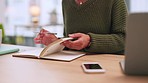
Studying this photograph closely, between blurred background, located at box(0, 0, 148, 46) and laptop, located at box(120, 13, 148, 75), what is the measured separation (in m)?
3.08

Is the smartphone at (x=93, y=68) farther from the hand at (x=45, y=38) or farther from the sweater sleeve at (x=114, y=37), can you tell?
the hand at (x=45, y=38)

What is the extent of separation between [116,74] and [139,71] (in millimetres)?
82

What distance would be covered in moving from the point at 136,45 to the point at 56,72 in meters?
0.31

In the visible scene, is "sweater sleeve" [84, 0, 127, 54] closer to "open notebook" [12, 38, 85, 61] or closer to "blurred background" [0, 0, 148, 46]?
"open notebook" [12, 38, 85, 61]

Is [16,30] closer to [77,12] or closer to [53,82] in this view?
[77,12]

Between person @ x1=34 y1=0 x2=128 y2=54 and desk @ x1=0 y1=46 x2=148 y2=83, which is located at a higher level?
person @ x1=34 y1=0 x2=128 y2=54

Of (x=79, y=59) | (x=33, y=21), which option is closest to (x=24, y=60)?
(x=79, y=59)

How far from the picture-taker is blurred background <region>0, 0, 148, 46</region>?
4.06 metres

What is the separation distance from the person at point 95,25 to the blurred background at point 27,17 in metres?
2.39

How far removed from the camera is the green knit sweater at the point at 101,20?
130cm

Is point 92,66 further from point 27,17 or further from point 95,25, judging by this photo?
point 27,17

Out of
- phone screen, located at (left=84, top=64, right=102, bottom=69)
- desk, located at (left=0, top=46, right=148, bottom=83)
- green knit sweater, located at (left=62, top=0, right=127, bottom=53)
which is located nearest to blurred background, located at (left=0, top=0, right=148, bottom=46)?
green knit sweater, located at (left=62, top=0, right=127, bottom=53)

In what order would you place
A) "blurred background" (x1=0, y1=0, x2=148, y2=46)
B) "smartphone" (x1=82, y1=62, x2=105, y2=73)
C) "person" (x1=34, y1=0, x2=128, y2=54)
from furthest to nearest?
"blurred background" (x1=0, y1=0, x2=148, y2=46), "person" (x1=34, y1=0, x2=128, y2=54), "smartphone" (x1=82, y1=62, x2=105, y2=73)

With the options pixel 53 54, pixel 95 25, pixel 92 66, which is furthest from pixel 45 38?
pixel 92 66
